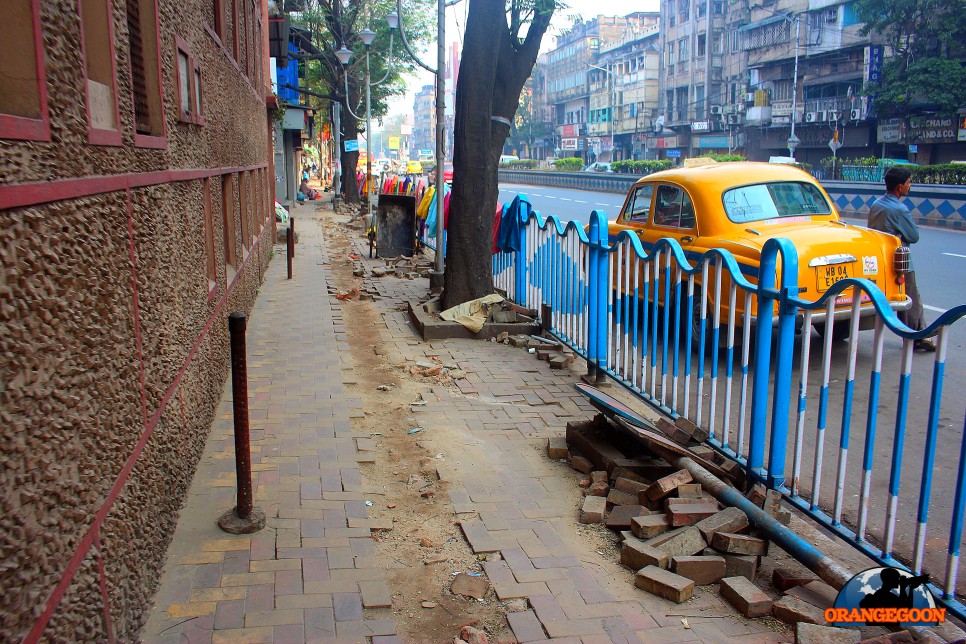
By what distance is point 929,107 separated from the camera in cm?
4428

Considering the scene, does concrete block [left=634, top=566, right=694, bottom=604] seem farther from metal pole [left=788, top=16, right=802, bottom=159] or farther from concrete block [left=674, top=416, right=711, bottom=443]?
metal pole [left=788, top=16, right=802, bottom=159]

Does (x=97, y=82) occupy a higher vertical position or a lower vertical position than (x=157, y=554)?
higher

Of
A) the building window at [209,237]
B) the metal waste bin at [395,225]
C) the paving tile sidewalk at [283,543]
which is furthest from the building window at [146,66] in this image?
the metal waste bin at [395,225]

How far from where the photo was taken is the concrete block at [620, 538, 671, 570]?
3877 mm

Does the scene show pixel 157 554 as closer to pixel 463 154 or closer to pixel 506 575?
pixel 506 575

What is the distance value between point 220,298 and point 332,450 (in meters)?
1.98

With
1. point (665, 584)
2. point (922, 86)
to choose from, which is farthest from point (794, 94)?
point (665, 584)

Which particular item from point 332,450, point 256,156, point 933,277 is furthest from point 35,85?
point 933,277

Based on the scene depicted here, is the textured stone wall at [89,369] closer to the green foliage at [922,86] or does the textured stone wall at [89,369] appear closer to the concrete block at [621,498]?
the concrete block at [621,498]

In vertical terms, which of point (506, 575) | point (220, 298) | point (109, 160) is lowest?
point (506, 575)

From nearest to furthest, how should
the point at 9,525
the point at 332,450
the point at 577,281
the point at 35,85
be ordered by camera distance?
the point at 9,525 → the point at 35,85 → the point at 332,450 → the point at 577,281

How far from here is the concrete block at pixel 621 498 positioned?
4.57 m

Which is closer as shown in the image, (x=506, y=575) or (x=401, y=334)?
(x=506, y=575)

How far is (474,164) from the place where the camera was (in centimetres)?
987
